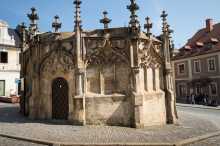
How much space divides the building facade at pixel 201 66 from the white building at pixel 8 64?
25.9 m

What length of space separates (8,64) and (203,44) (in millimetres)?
29832

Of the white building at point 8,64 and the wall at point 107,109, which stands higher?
the white building at point 8,64

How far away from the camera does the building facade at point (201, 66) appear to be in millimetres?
34375

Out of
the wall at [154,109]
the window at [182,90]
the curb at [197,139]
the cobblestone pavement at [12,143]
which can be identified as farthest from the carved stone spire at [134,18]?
the window at [182,90]

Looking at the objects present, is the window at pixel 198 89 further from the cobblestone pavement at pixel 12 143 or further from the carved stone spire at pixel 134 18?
the cobblestone pavement at pixel 12 143

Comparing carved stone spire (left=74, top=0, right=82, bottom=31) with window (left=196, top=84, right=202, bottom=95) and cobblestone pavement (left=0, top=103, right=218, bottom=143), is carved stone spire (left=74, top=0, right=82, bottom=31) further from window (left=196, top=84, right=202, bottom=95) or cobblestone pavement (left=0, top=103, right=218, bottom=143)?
window (left=196, top=84, right=202, bottom=95)

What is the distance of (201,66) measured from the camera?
36625 mm

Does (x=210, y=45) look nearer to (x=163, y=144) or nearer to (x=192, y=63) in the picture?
(x=192, y=63)

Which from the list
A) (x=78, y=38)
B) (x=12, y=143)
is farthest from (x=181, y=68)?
(x=12, y=143)

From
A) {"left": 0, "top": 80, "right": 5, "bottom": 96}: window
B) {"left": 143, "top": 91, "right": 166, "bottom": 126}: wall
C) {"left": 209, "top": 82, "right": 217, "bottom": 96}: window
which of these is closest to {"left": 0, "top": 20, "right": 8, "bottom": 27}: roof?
{"left": 0, "top": 80, "right": 5, "bottom": 96}: window

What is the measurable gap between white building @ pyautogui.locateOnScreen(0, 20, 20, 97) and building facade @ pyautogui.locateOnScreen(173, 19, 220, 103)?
25872 mm

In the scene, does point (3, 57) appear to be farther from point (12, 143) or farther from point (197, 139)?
point (197, 139)

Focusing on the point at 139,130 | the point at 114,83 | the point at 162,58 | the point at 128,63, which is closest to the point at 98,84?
the point at 114,83

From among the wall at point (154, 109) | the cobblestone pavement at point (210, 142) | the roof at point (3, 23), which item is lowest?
the cobblestone pavement at point (210, 142)
